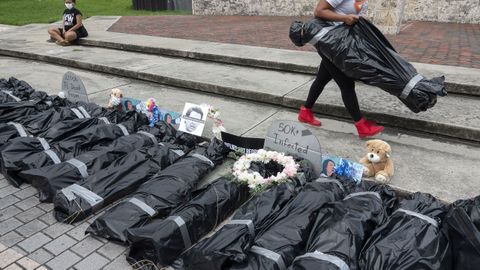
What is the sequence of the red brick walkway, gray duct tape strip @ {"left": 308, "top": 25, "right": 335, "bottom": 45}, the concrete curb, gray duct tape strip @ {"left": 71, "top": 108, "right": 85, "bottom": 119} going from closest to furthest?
gray duct tape strip @ {"left": 308, "top": 25, "right": 335, "bottom": 45} → the concrete curb → gray duct tape strip @ {"left": 71, "top": 108, "right": 85, "bottom": 119} → the red brick walkway

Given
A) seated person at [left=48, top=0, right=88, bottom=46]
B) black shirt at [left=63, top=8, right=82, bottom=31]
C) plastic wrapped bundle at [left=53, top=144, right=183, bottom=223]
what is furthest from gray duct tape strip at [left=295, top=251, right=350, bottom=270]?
black shirt at [left=63, top=8, right=82, bottom=31]

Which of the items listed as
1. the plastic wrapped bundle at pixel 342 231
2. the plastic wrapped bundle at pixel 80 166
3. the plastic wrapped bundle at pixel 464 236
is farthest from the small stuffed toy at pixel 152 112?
the plastic wrapped bundle at pixel 464 236

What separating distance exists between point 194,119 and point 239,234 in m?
1.85

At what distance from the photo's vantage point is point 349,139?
407 centimetres

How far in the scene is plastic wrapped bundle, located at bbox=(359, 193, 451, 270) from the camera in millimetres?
2186

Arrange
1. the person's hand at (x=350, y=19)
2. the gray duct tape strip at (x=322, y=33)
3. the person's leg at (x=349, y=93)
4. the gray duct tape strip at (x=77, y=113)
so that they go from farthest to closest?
the gray duct tape strip at (x=77, y=113)
the person's leg at (x=349, y=93)
the gray duct tape strip at (x=322, y=33)
the person's hand at (x=350, y=19)

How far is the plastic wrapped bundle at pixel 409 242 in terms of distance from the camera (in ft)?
7.17

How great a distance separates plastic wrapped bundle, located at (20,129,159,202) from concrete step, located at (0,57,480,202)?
77cm

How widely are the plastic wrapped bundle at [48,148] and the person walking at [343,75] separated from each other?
6.81 feet

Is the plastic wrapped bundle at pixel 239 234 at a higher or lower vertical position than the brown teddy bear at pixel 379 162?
lower

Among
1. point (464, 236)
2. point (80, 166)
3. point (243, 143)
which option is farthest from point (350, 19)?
point (80, 166)

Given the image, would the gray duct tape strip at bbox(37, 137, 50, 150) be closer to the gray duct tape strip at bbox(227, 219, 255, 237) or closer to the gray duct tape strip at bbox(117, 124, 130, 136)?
the gray duct tape strip at bbox(117, 124, 130, 136)

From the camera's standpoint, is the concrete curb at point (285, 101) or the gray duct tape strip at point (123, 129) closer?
the concrete curb at point (285, 101)

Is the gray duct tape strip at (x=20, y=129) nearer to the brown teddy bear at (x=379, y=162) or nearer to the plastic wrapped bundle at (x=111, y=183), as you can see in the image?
the plastic wrapped bundle at (x=111, y=183)
